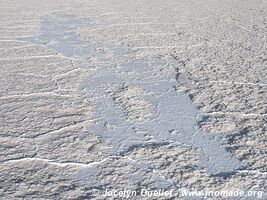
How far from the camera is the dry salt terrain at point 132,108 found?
1.81 metres

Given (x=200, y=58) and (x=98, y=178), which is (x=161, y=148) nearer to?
(x=98, y=178)

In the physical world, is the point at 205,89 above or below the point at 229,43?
below

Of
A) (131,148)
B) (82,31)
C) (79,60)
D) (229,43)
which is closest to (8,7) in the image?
(82,31)

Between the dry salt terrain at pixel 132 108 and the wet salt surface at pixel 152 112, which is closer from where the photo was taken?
the dry salt terrain at pixel 132 108

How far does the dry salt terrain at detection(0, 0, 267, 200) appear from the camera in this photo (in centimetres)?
181

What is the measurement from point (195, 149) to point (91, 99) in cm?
85

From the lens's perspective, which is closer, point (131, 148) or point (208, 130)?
point (131, 148)

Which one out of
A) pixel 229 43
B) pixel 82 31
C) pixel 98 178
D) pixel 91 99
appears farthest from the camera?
pixel 82 31

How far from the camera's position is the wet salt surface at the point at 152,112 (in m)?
2.02

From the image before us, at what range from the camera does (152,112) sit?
2.42m

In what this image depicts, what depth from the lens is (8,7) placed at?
591 cm

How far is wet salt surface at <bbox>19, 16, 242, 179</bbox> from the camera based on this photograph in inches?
79.4

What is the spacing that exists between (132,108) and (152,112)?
0.41 feet

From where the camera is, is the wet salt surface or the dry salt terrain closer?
the dry salt terrain
